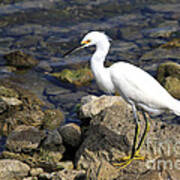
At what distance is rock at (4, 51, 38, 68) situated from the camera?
32.2 ft

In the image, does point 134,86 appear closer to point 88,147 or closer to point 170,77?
point 88,147

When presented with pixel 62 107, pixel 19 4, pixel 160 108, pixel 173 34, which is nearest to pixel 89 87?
pixel 62 107

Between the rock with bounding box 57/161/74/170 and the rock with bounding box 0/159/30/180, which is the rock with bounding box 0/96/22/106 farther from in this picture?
the rock with bounding box 57/161/74/170

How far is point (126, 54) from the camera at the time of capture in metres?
10.5

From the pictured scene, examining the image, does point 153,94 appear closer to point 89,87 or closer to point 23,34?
point 89,87

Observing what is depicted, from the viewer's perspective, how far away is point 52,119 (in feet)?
23.4

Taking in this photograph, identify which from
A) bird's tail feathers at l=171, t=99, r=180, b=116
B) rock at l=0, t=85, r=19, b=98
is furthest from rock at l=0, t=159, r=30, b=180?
bird's tail feathers at l=171, t=99, r=180, b=116

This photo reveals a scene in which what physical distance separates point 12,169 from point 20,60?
4770 mm

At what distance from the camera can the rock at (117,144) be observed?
4.81 meters

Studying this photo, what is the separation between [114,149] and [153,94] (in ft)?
3.33

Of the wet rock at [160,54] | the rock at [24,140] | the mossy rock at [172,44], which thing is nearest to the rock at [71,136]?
the rock at [24,140]

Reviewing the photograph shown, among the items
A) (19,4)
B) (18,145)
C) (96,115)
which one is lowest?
(18,145)

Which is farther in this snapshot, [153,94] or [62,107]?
[62,107]

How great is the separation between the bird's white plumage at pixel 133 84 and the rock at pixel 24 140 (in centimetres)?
160
